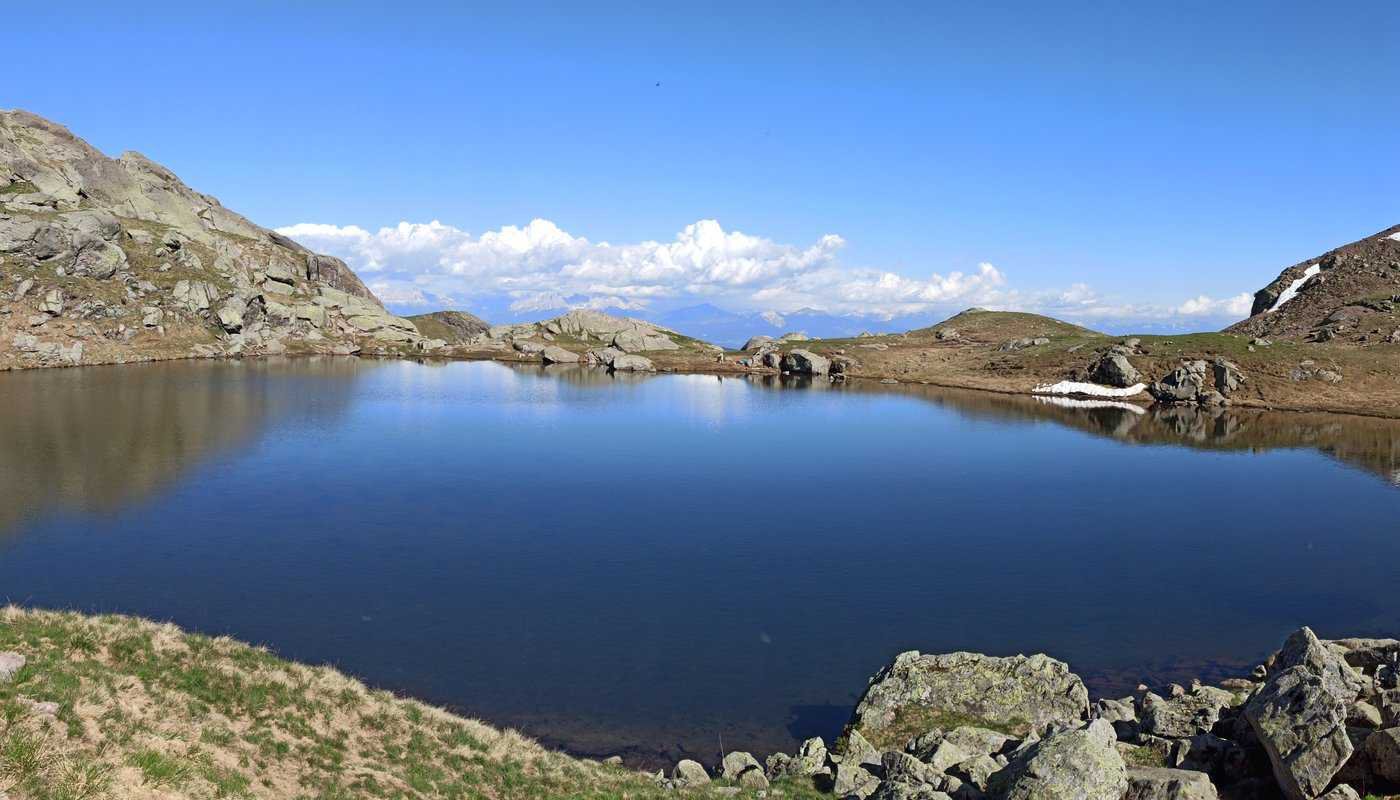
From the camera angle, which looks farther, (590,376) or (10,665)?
(590,376)

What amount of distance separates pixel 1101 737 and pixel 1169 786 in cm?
198

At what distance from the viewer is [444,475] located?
7750cm

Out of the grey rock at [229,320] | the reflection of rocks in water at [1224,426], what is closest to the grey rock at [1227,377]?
the reflection of rocks in water at [1224,426]

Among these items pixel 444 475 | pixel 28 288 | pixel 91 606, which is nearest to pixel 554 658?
pixel 91 606

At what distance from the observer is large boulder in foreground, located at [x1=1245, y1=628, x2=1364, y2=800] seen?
70.3ft

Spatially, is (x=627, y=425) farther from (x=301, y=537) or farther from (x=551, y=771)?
(x=551, y=771)

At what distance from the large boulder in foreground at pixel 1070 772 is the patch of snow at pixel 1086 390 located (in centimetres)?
14994

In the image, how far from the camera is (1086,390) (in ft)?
527

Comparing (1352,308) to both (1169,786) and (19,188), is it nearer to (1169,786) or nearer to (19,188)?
(1169,786)

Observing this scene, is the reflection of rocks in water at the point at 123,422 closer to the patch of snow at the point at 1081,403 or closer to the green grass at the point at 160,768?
the green grass at the point at 160,768

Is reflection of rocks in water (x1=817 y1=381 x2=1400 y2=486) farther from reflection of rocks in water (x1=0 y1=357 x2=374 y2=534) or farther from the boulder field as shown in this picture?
reflection of rocks in water (x1=0 y1=357 x2=374 y2=534)

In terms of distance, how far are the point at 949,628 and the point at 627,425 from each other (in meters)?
73.8

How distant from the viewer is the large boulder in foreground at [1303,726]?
2142 centimetres

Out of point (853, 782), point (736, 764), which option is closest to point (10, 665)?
point (736, 764)
